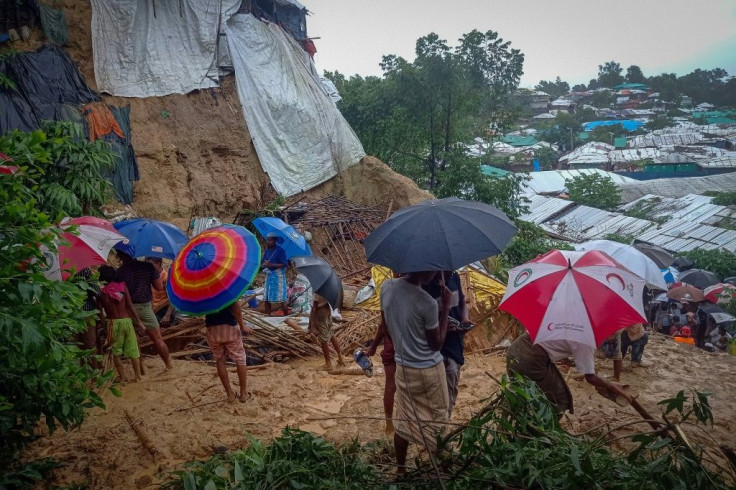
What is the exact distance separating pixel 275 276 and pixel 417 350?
474 cm

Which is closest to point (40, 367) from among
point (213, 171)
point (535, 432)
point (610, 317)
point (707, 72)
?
point (535, 432)

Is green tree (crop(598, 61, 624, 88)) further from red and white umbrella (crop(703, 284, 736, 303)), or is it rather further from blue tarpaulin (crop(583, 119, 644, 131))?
red and white umbrella (crop(703, 284, 736, 303))

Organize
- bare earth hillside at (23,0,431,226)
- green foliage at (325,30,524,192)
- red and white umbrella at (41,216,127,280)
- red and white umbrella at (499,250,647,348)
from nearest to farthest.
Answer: red and white umbrella at (499,250,647,348) → red and white umbrella at (41,216,127,280) → bare earth hillside at (23,0,431,226) → green foliage at (325,30,524,192)

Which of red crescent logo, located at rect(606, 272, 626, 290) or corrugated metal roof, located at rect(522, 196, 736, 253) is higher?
red crescent logo, located at rect(606, 272, 626, 290)

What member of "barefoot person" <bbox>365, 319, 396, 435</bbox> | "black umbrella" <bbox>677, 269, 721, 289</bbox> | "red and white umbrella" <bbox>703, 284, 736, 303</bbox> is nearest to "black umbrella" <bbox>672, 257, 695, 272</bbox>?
"black umbrella" <bbox>677, 269, 721, 289</bbox>

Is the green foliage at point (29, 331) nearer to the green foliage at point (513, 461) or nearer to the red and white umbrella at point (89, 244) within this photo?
the green foliage at point (513, 461)

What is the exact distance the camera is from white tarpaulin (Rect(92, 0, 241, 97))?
10367 millimetres

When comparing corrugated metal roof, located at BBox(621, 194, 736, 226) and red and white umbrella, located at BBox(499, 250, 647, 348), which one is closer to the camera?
red and white umbrella, located at BBox(499, 250, 647, 348)

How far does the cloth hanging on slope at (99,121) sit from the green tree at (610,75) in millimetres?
65044

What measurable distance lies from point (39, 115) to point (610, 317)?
9.72 metres

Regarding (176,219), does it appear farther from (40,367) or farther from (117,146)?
(40,367)

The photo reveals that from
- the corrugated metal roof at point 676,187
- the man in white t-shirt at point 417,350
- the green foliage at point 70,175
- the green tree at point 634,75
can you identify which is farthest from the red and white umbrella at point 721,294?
the green tree at point 634,75

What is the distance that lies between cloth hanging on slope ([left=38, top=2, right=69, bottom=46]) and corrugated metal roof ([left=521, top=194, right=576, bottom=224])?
63.2ft

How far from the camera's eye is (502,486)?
2.13 m
